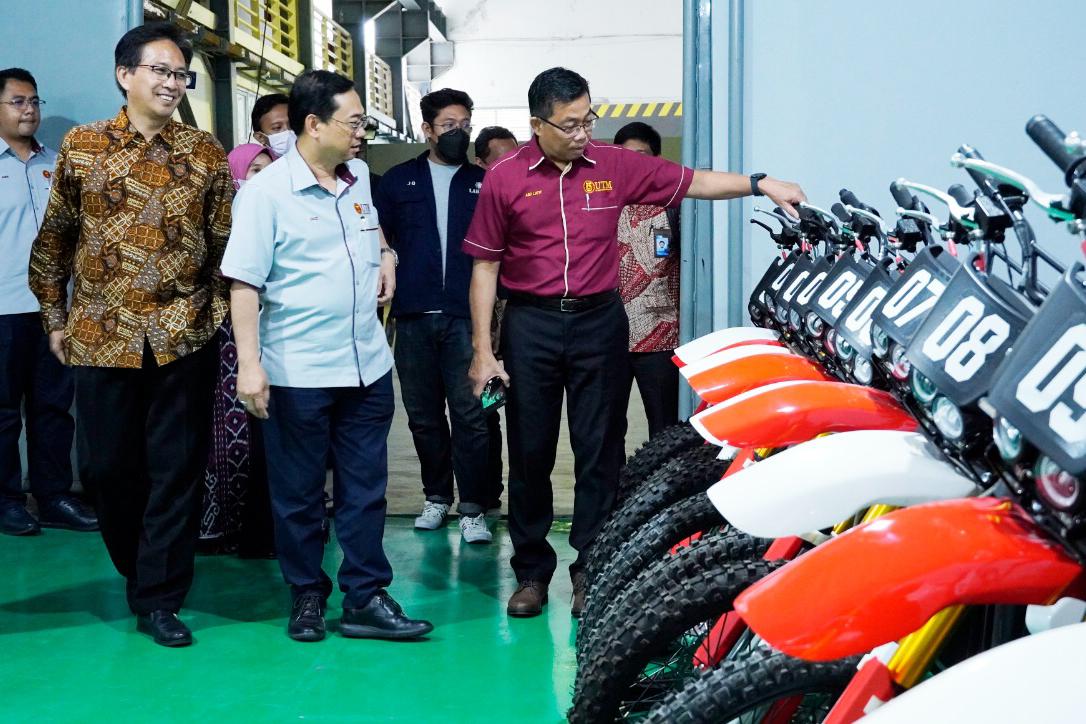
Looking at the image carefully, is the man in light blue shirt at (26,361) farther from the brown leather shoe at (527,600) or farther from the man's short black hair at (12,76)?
the brown leather shoe at (527,600)

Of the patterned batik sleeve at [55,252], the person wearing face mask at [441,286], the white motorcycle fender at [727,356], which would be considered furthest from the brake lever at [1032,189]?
the person wearing face mask at [441,286]

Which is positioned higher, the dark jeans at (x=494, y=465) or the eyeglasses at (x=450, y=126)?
the eyeglasses at (x=450, y=126)

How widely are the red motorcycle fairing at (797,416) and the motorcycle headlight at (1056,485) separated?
0.69m

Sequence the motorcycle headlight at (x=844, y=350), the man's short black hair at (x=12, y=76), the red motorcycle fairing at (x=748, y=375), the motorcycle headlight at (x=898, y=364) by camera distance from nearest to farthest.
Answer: the motorcycle headlight at (x=898, y=364) → the motorcycle headlight at (x=844, y=350) → the red motorcycle fairing at (x=748, y=375) → the man's short black hair at (x=12, y=76)

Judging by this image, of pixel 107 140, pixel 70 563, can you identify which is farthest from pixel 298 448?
pixel 70 563

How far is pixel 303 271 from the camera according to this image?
3293 millimetres

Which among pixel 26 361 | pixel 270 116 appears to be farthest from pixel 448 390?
pixel 26 361

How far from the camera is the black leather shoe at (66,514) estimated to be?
4.62 m

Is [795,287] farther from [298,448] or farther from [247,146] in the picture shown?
[247,146]

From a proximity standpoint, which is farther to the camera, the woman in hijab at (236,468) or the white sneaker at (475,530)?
the white sneaker at (475,530)

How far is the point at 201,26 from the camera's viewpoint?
26.7ft

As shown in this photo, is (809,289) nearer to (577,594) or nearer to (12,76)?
(577,594)

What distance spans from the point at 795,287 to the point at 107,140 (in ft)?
5.97

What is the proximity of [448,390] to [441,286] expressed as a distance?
392 mm
